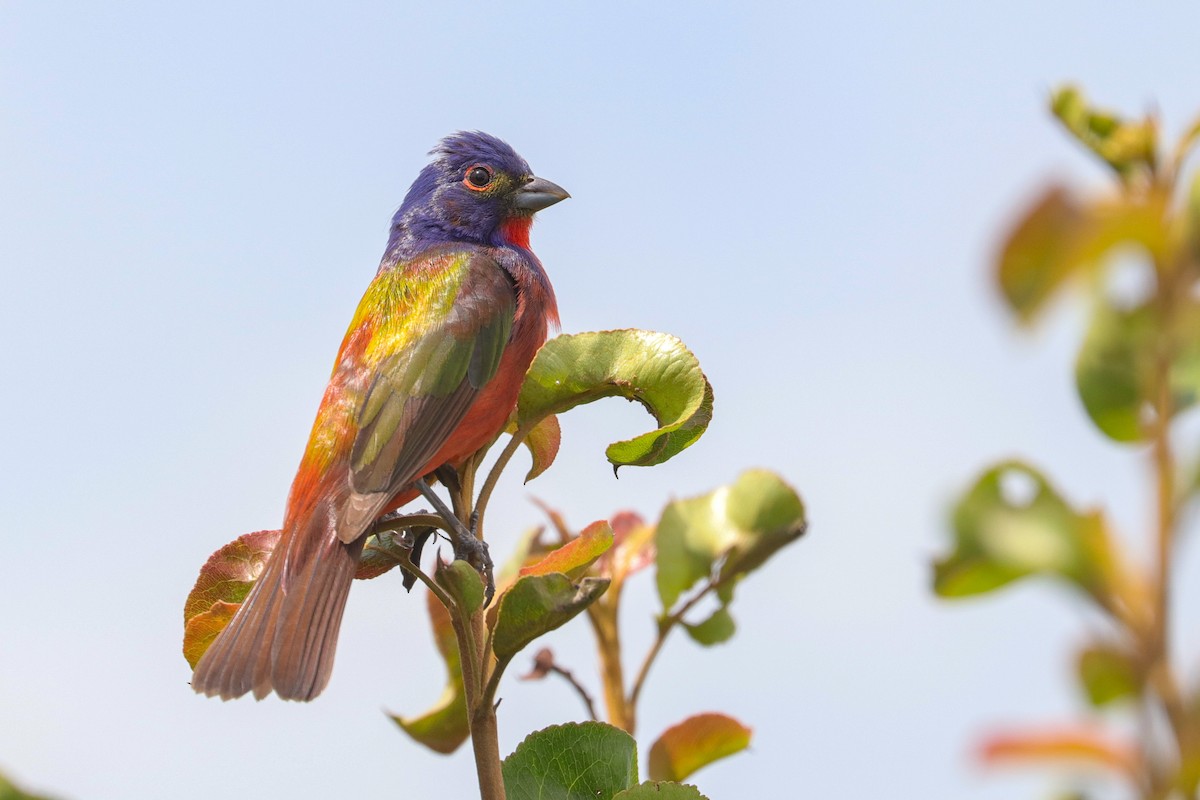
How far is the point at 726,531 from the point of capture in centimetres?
169

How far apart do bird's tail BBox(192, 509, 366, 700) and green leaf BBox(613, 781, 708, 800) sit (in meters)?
1.29

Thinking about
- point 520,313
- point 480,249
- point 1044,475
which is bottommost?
point 1044,475

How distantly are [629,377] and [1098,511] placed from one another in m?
1.40

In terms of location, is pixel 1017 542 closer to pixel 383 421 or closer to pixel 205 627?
pixel 205 627

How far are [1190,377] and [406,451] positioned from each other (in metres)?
3.19

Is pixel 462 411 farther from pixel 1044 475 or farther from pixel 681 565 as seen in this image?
pixel 1044 475

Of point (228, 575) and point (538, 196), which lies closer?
point (228, 575)

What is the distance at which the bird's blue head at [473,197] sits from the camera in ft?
18.3

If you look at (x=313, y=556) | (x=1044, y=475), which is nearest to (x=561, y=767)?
(x=1044, y=475)

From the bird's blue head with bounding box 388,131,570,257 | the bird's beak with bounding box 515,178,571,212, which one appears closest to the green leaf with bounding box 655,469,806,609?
the bird's blue head with bounding box 388,131,570,257

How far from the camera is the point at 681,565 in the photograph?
1870 mm

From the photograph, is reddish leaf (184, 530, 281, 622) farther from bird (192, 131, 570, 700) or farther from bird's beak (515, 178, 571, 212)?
bird's beak (515, 178, 571, 212)

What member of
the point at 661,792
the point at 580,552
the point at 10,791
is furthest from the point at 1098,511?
the point at 580,552

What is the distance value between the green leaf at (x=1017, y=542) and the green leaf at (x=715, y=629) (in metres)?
1.54
